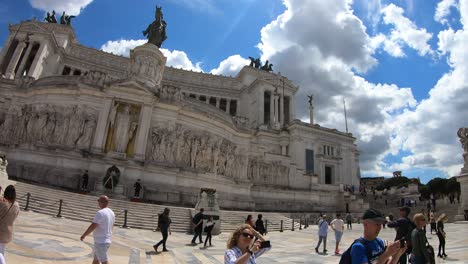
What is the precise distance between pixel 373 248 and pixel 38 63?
184 feet

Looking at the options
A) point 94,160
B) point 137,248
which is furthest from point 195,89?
point 137,248

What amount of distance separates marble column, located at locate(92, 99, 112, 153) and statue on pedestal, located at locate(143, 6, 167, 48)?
1072 centimetres

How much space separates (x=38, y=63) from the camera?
47.2 meters

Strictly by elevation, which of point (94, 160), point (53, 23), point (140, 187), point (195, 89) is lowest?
point (140, 187)

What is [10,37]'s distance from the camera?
165 feet

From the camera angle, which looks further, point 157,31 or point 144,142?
point 157,31

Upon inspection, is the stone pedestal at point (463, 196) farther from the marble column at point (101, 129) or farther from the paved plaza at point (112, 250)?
the marble column at point (101, 129)

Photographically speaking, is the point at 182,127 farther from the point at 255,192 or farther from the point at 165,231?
the point at 165,231

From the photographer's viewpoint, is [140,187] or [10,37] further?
[10,37]

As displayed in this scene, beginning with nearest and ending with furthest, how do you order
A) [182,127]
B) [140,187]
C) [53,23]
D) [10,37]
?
[140,187], [182,127], [10,37], [53,23]

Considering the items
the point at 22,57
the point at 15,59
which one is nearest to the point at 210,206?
the point at 15,59

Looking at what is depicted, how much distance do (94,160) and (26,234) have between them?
12963mm

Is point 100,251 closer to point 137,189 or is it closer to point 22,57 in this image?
point 137,189

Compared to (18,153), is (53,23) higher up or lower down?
higher up
